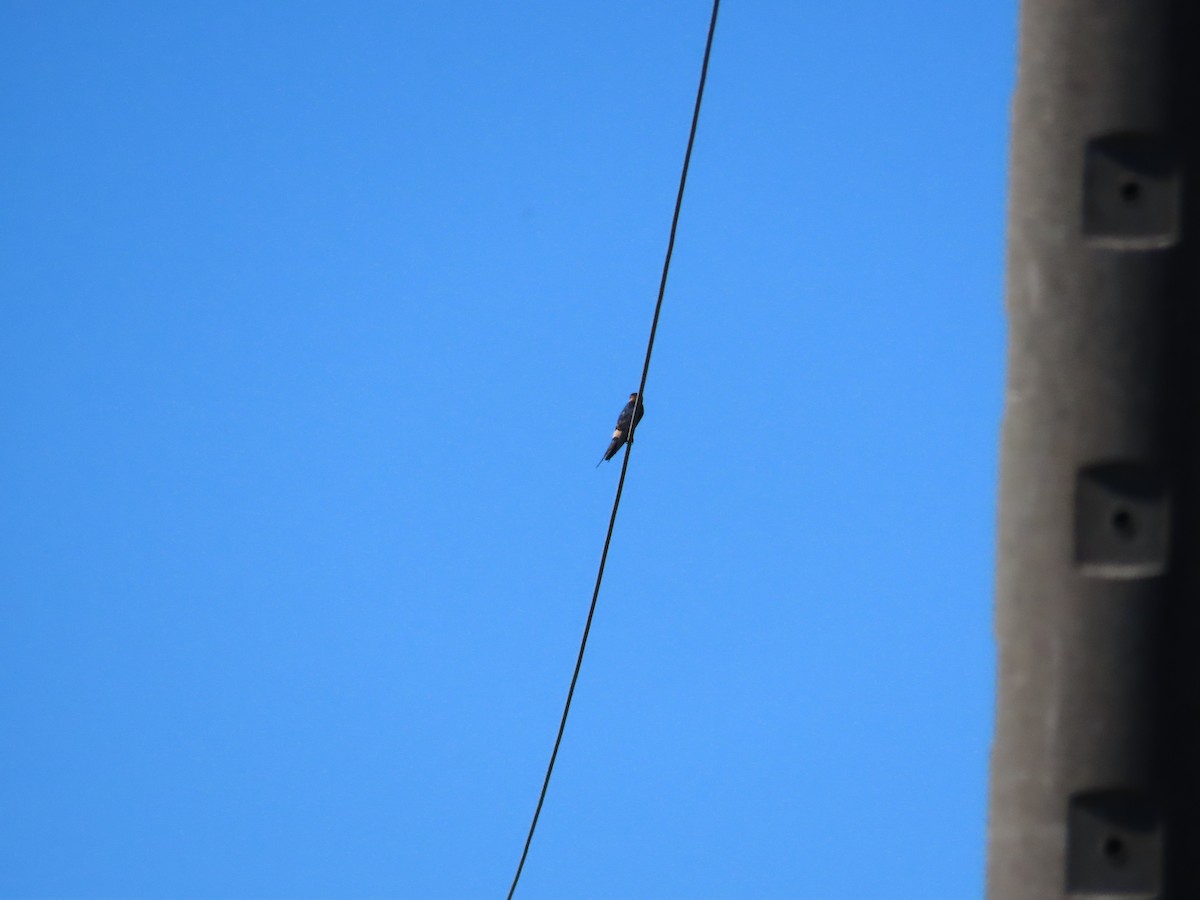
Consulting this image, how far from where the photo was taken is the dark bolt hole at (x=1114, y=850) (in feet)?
9.22

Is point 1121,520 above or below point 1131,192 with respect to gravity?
below

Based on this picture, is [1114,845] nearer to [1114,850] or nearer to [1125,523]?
[1114,850]

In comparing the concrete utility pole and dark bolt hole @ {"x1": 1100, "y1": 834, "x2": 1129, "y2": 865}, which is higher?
the concrete utility pole

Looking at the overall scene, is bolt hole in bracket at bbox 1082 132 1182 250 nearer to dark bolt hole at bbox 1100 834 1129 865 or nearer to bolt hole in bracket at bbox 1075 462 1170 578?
bolt hole in bracket at bbox 1075 462 1170 578

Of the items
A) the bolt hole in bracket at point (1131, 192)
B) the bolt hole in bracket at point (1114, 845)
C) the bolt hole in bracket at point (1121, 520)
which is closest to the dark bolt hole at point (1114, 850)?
the bolt hole in bracket at point (1114, 845)

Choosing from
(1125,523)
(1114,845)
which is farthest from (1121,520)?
(1114,845)

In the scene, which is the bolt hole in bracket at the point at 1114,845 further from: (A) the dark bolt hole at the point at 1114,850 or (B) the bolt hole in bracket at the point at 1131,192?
(B) the bolt hole in bracket at the point at 1131,192

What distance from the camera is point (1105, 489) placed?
2.82 metres

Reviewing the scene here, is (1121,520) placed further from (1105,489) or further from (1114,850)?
(1114,850)

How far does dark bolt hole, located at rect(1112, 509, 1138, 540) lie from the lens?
9.16 ft

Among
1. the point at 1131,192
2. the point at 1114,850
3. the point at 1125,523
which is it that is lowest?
the point at 1114,850

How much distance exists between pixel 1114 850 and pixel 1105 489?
1.97ft

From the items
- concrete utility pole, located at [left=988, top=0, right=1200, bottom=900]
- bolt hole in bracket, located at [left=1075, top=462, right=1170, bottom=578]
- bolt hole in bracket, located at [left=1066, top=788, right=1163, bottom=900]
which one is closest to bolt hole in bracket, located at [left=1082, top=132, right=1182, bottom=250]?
concrete utility pole, located at [left=988, top=0, right=1200, bottom=900]

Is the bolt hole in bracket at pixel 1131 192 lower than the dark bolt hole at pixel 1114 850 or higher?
higher
